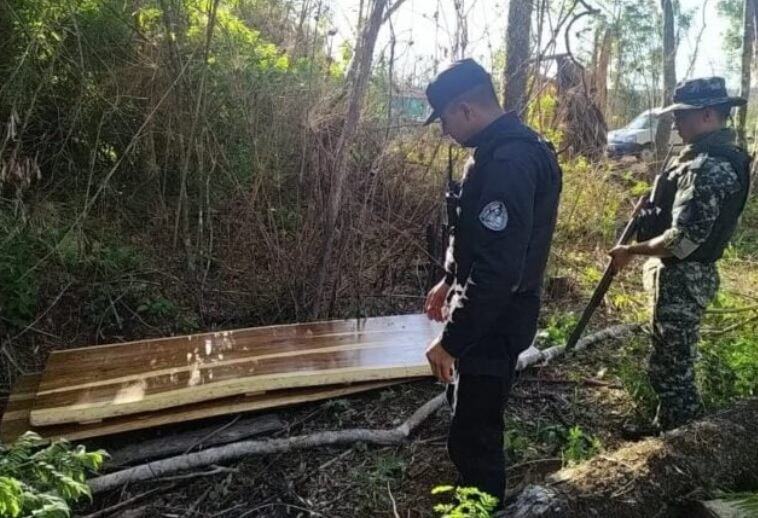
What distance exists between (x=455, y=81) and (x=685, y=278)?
168 cm

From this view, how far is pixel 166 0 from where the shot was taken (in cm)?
365

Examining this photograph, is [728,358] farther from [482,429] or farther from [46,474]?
[46,474]

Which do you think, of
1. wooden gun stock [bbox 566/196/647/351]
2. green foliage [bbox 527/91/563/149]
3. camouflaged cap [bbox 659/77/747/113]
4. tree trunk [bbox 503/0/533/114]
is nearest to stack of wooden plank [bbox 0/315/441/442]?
wooden gun stock [bbox 566/196/647/351]

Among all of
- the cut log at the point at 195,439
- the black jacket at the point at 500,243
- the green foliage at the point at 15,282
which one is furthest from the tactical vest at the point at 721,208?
the green foliage at the point at 15,282

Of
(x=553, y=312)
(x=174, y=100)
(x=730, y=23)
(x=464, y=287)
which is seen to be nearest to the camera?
(x=464, y=287)

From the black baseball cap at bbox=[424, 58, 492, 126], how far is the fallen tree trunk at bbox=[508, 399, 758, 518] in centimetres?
148

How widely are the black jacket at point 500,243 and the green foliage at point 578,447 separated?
801 millimetres

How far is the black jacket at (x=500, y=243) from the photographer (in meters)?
1.96

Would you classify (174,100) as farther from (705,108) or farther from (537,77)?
(705,108)

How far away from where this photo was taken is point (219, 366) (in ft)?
9.75

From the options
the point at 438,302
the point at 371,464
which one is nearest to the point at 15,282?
the point at 371,464

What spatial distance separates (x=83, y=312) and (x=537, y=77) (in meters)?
3.70

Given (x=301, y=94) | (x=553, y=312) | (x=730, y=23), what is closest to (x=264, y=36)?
A: (x=301, y=94)

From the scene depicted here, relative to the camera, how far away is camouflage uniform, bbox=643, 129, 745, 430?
8.91 ft
